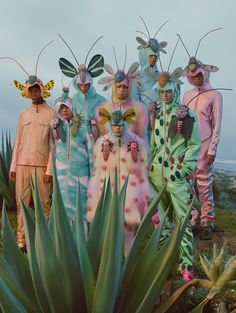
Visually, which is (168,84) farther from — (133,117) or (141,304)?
(141,304)

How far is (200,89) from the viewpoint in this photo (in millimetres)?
5977

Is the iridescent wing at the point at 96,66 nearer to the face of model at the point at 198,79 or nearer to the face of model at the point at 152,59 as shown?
the face of model at the point at 198,79

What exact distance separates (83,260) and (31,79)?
3519 mm

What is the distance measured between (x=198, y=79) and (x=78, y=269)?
431 cm

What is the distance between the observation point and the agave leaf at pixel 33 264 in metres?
1.98

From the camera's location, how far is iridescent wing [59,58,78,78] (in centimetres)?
553

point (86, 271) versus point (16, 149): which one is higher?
point (16, 149)

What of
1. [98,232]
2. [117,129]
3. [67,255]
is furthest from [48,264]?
[117,129]

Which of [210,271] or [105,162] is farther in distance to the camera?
[105,162]

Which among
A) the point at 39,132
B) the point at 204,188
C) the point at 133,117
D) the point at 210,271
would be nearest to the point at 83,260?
the point at 210,271

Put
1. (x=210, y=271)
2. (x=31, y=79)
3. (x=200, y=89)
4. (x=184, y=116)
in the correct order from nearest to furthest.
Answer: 1. (x=210, y=271)
2. (x=184, y=116)
3. (x=31, y=79)
4. (x=200, y=89)

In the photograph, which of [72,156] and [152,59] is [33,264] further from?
[152,59]

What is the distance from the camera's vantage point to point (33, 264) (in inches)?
77.9

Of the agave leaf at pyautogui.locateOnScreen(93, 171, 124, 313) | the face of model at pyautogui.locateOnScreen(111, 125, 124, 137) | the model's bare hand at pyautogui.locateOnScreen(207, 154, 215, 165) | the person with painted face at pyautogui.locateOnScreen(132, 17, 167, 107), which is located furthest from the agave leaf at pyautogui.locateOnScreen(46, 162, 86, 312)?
the person with painted face at pyautogui.locateOnScreen(132, 17, 167, 107)
